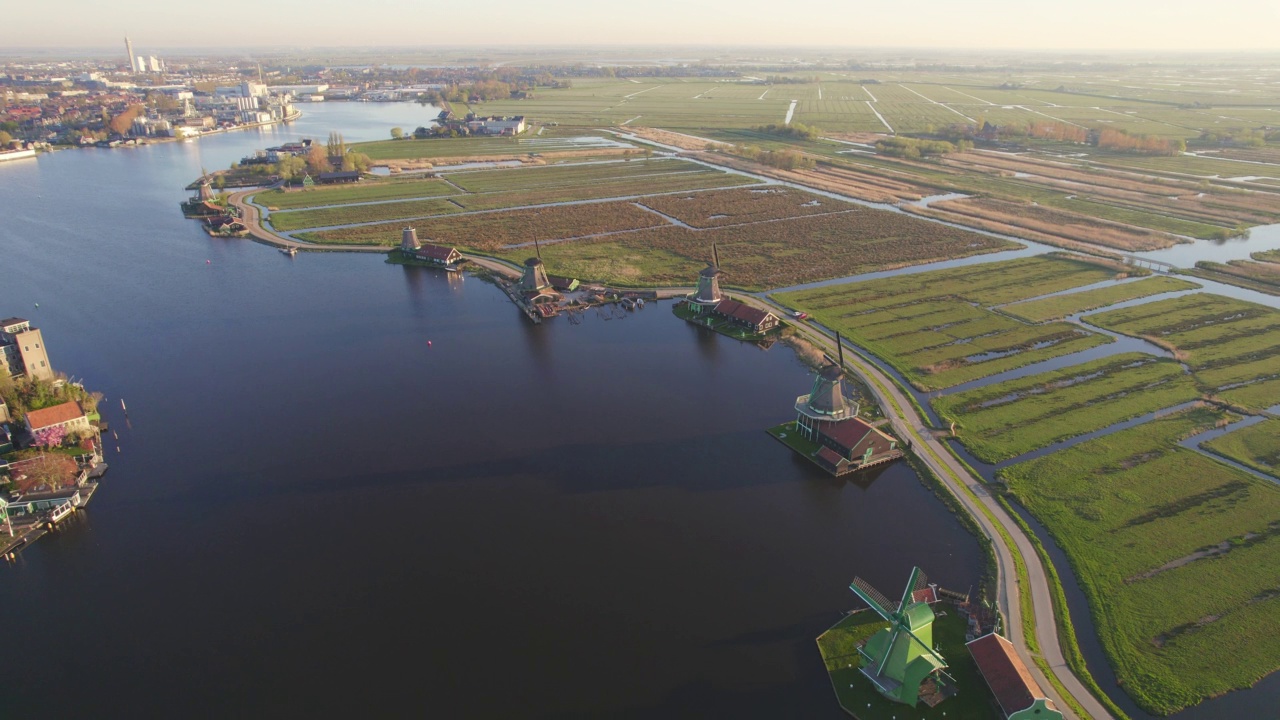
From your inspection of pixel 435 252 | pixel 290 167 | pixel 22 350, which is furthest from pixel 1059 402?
pixel 290 167

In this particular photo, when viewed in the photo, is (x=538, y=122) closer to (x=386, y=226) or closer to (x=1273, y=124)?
(x=386, y=226)

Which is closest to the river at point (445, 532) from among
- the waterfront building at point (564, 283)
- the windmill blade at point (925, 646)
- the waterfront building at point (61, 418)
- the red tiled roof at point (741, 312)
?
the waterfront building at point (61, 418)

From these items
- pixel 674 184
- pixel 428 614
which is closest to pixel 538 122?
pixel 674 184

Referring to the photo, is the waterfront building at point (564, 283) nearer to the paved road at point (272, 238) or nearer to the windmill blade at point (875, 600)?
the paved road at point (272, 238)

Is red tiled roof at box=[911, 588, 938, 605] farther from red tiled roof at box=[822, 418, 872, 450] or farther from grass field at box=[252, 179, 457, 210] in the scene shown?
grass field at box=[252, 179, 457, 210]

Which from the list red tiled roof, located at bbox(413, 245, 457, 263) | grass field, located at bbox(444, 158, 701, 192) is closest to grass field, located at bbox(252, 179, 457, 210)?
grass field, located at bbox(444, 158, 701, 192)

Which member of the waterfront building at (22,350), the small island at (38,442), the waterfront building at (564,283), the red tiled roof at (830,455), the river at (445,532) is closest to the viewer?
the river at (445,532)
